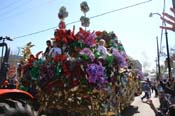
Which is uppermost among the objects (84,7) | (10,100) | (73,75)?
(84,7)

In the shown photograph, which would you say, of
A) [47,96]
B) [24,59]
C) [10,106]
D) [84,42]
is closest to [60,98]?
[47,96]

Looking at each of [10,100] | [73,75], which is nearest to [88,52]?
[73,75]

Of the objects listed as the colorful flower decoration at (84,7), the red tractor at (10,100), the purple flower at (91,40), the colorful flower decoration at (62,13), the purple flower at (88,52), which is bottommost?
the red tractor at (10,100)

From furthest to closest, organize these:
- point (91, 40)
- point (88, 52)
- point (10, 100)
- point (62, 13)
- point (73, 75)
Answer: point (62, 13), point (91, 40), point (88, 52), point (73, 75), point (10, 100)

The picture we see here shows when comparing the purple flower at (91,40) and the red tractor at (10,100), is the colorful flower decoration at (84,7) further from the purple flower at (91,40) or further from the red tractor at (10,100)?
the red tractor at (10,100)

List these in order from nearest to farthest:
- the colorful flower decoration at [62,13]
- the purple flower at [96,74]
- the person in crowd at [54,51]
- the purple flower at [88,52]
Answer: the purple flower at [96,74] → the purple flower at [88,52] → the person in crowd at [54,51] → the colorful flower decoration at [62,13]

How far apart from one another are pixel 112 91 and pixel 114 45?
1959mm

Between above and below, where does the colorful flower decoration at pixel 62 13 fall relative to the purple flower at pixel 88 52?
above

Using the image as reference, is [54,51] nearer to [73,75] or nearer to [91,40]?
[73,75]

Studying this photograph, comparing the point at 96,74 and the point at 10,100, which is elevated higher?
the point at 96,74

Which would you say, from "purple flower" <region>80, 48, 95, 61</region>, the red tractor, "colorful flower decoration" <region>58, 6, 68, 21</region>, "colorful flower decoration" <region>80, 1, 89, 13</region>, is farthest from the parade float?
"colorful flower decoration" <region>80, 1, 89, 13</region>

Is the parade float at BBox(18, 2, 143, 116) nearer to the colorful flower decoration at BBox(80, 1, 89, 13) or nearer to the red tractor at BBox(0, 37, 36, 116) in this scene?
the red tractor at BBox(0, 37, 36, 116)

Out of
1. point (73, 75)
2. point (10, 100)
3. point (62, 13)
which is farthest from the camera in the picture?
point (62, 13)

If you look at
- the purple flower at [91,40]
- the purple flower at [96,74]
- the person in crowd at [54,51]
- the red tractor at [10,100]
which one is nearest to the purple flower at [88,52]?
the purple flower at [96,74]
